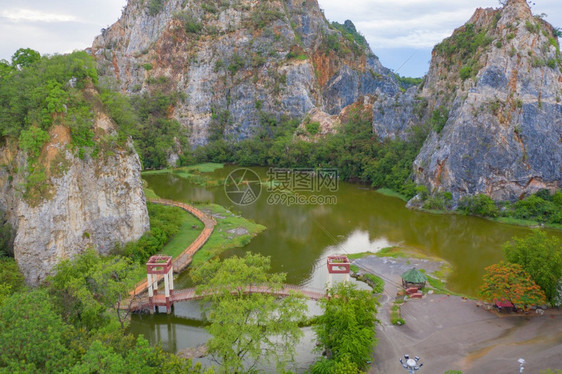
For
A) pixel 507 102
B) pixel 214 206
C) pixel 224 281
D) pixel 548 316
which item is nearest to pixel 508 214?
pixel 507 102

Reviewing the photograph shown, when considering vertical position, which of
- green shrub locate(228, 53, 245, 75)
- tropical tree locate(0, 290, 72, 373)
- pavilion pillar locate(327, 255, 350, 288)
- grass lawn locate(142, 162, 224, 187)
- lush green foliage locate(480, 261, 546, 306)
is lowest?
lush green foliage locate(480, 261, 546, 306)

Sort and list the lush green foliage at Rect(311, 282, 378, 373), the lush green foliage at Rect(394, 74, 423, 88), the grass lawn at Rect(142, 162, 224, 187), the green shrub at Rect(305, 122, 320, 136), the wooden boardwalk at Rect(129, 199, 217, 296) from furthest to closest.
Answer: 1. the lush green foliage at Rect(394, 74, 423, 88)
2. the green shrub at Rect(305, 122, 320, 136)
3. the grass lawn at Rect(142, 162, 224, 187)
4. the wooden boardwalk at Rect(129, 199, 217, 296)
5. the lush green foliage at Rect(311, 282, 378, 373)

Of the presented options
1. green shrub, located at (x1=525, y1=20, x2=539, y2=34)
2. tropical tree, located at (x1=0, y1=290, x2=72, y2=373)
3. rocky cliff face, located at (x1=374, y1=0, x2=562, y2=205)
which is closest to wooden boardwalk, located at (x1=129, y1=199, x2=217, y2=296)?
tropical tree, located at (x1=0, y1=290, x2=72, y2=373)

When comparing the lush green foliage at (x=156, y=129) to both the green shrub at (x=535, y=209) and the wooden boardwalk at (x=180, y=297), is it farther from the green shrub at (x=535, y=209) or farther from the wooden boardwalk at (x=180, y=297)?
the green shrub at (x=535, y=209)

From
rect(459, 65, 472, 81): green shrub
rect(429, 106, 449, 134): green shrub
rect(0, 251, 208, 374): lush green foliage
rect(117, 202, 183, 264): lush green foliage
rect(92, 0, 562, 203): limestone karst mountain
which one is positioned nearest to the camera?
rect(0, 251, 208, 374): lush green foliage

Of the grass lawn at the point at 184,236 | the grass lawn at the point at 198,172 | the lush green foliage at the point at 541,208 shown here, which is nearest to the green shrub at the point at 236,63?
the grass lawn at the point at 198,172

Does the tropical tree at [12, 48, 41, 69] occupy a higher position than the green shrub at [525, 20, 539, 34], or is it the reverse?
the green shrub at [525, 20, 539, 34]

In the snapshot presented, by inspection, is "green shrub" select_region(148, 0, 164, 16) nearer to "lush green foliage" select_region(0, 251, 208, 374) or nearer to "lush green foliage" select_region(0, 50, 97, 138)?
"lush green foliage" select_region(0, 50, 97, 138)

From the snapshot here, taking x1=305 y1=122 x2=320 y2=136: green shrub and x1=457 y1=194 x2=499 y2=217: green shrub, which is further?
x1=305 y1=122 x2=320 y2=136: green shrub
